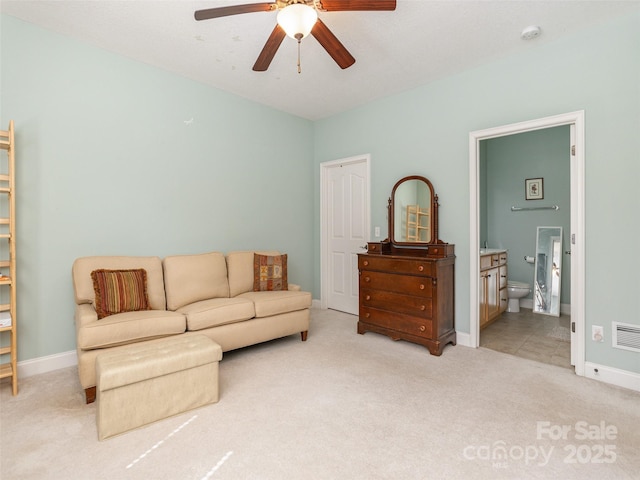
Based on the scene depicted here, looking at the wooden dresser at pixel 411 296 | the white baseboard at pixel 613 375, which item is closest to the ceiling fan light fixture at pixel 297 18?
the wooden dresser at pixel 411 296

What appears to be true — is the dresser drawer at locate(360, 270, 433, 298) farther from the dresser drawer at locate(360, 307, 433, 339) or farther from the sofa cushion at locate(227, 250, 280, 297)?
the sofa cushion at locate(227, 250, 280, 297)

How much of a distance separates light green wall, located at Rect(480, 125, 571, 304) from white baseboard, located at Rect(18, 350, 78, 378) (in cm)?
543

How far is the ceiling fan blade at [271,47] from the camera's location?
2068mm

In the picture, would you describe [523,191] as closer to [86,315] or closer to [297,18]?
[297,18]

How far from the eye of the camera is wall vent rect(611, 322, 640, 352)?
2422 mm

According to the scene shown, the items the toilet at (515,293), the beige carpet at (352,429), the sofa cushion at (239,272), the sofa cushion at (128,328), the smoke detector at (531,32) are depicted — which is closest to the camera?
the beige carpet at (352,429)

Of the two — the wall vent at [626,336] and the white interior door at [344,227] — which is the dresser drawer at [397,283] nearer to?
the white interior door at [344,227]

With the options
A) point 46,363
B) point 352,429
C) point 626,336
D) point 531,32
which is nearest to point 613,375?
point 626,336

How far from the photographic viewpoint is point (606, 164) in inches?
99.6

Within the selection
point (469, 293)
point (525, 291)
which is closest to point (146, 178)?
point (469, 293)

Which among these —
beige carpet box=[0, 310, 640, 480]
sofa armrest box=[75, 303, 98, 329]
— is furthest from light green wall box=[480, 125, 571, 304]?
sofa armrest box=[75, 303, 98, 329]

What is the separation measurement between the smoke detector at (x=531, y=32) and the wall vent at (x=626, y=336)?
7.83 ft

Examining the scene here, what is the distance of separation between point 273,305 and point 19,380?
2058 millimetres

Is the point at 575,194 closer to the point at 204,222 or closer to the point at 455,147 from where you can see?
the point at 455,147
